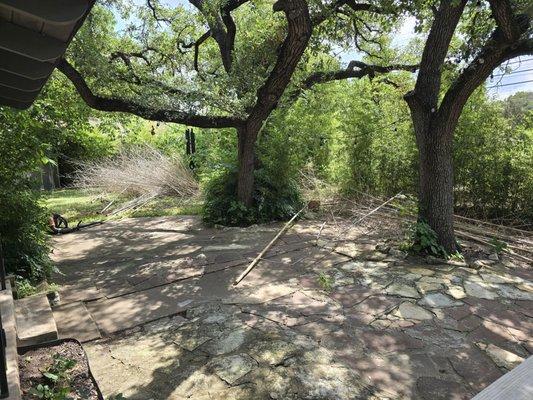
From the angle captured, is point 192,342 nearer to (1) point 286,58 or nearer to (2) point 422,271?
(2) point 422,271

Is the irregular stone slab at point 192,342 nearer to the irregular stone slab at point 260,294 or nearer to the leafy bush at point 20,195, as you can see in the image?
the irregular stone slab at point 260,294

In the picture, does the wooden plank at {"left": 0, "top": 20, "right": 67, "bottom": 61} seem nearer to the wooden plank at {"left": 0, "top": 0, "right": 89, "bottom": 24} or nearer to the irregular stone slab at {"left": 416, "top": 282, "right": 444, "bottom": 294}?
the wooden plank at {"left": 0, "top": 0, "right": 89, "bottom": 24}

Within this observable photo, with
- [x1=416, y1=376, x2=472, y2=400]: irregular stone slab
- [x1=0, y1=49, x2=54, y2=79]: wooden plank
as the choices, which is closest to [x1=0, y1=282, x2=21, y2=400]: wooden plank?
[x1=0, y1=49, x2=54, y2=79]: wooden plank

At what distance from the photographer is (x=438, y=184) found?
545cm

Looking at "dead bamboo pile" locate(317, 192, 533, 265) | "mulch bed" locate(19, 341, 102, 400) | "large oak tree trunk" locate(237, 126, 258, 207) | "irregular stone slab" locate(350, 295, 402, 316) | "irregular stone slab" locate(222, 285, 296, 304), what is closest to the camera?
"mulch bed" locate(19, 341, 102, 400)

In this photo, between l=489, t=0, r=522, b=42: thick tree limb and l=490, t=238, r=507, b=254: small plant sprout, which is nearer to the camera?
l=489, t=0, r=522, b=42: thick tree limb

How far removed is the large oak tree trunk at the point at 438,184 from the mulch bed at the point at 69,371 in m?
4.75

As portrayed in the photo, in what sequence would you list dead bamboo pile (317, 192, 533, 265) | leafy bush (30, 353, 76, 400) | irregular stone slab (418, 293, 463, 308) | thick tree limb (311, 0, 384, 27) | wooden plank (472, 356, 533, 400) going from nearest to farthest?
wooden plank (472, 356, 533, 400) < leafy bush (30, 353, 76, 400) < irregular stone slab (418, 293, 463, 308) < dead bamboo pile (317, 192, 533, 265) < thick tree limb (311, 0, 384, 27)

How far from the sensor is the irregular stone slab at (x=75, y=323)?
11.4ft

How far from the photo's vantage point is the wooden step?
3.12m

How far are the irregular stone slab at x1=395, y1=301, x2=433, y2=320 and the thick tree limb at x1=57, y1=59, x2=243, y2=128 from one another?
4.86 meters

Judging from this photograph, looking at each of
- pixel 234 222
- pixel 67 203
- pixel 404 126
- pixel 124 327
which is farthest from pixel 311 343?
pixel 67 203

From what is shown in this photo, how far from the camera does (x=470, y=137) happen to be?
7285 millimetres

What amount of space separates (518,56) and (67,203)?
38.1 feet
